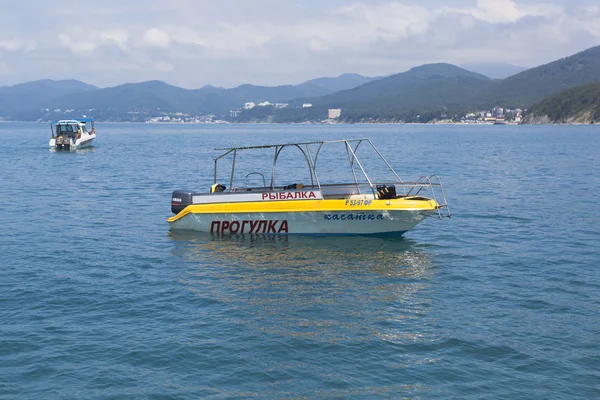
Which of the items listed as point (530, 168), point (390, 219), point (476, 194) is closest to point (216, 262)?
point (390, 219)

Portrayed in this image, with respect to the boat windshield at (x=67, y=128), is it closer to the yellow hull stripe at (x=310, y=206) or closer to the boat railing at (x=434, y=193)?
the boat railing at (x=434, y=193)

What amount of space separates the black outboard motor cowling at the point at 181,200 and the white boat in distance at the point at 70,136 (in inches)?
2245

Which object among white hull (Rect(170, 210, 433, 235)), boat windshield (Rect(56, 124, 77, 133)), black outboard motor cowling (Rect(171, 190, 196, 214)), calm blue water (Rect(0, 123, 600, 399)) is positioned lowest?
calm blue water (Rect(0, 123, 600, 399))

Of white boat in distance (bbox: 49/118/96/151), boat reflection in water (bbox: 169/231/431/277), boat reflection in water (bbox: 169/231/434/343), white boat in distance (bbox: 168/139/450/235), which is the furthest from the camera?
white boat in distance (bbox: 49/118/96/151)

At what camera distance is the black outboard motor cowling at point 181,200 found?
2239 centimetres

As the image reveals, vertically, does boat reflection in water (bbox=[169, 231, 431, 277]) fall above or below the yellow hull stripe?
below

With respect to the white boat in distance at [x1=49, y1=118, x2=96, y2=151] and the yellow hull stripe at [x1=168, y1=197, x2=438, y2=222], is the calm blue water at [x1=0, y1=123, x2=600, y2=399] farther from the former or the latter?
the white boat in distance at [x1=49, y1=118, x2=96, y2=151]

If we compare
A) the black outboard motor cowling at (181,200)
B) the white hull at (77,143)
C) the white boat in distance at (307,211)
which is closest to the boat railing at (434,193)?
the white boat in distance at (307,211)

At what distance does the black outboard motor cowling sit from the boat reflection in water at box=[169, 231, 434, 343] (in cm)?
111

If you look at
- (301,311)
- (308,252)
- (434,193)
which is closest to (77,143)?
(434,193)

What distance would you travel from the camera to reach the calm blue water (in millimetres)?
10148

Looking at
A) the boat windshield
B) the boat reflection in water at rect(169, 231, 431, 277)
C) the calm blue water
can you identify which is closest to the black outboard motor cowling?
the boat reflection in water at rect(169, 231, 431, 277)

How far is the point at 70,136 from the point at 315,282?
6825cm

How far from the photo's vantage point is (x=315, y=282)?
1581 cm
